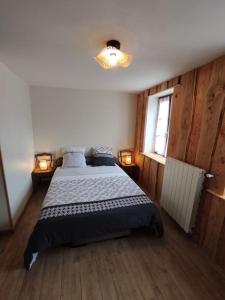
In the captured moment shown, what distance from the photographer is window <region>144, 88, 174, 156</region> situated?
3192mm

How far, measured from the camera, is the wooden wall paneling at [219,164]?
64.6 inches

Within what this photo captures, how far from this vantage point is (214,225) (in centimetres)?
173

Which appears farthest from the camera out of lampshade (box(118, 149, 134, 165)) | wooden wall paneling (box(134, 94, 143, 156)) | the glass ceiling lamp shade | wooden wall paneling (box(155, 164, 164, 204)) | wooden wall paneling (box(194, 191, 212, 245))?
lampshade (box(118, 149, 134, 165))

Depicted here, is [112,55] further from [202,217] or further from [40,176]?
[40,176]

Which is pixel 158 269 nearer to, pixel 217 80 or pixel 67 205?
pixel 67 205

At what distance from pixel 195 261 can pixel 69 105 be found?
3344mm

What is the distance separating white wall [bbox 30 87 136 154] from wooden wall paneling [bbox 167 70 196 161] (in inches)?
58.8

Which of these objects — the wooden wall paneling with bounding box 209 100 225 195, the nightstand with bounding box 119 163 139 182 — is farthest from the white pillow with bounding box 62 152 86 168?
the wooden wall paneling with bounding box 209 100 225 195

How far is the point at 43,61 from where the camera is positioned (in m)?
1.86

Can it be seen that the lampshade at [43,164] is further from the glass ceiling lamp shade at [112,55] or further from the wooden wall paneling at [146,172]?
the glass ceiling lamp shade at [112,55]

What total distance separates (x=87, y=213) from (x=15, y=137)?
5.04 ft

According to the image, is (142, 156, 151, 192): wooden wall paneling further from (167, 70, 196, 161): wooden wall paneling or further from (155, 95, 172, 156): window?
(167, 70, 196, 161): wooden wall paneling

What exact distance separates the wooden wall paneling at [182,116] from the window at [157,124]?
68 cm

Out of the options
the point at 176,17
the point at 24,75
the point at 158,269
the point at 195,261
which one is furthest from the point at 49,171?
the point at 176,17
